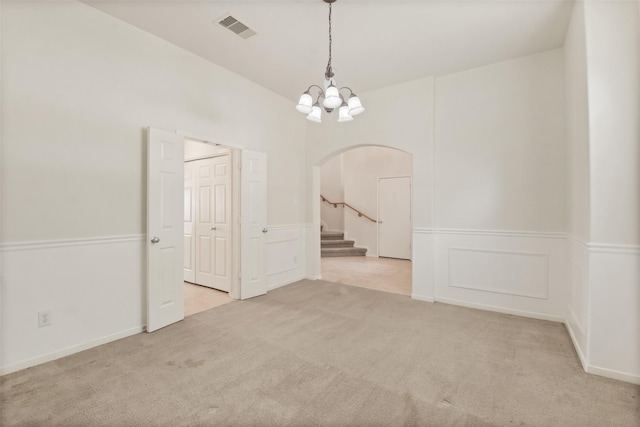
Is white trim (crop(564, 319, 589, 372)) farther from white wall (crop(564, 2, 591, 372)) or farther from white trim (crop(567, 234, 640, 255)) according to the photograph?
white trim (crop(567, 234, 640, 255))

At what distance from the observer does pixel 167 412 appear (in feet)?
5.71

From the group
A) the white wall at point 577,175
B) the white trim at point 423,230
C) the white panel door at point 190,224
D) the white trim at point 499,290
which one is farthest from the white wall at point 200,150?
the white wall at point 577,175

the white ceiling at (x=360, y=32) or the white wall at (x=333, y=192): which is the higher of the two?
the white ceiling at (x=360, y=32)

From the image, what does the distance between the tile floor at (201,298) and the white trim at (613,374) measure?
12.4 feet

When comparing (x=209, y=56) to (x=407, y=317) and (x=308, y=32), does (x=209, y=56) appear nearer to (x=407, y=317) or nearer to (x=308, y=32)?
(x=308, y=32)

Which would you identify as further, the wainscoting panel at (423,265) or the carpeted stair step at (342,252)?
the carpeted stair step at (342,252)

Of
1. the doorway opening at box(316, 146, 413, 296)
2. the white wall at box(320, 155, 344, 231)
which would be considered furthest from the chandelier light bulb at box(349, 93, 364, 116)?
the white wall at box(320, 155, 344, 231)

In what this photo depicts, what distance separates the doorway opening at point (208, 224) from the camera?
13.5 feet

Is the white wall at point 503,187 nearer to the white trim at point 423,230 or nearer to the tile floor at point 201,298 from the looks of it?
the white trim at point 423,230

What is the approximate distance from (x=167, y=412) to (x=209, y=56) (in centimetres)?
363

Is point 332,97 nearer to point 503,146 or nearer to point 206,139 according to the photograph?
point 206,139

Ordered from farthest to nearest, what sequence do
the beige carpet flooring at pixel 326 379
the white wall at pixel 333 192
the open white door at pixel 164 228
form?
1. the white wall at pixel 333 192
2. the open white door at pixel 164 228
3. the beige carpet flooring at pixel 326 379

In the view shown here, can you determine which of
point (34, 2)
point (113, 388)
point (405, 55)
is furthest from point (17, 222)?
point (405, 55)

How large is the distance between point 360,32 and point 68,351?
4068mm
